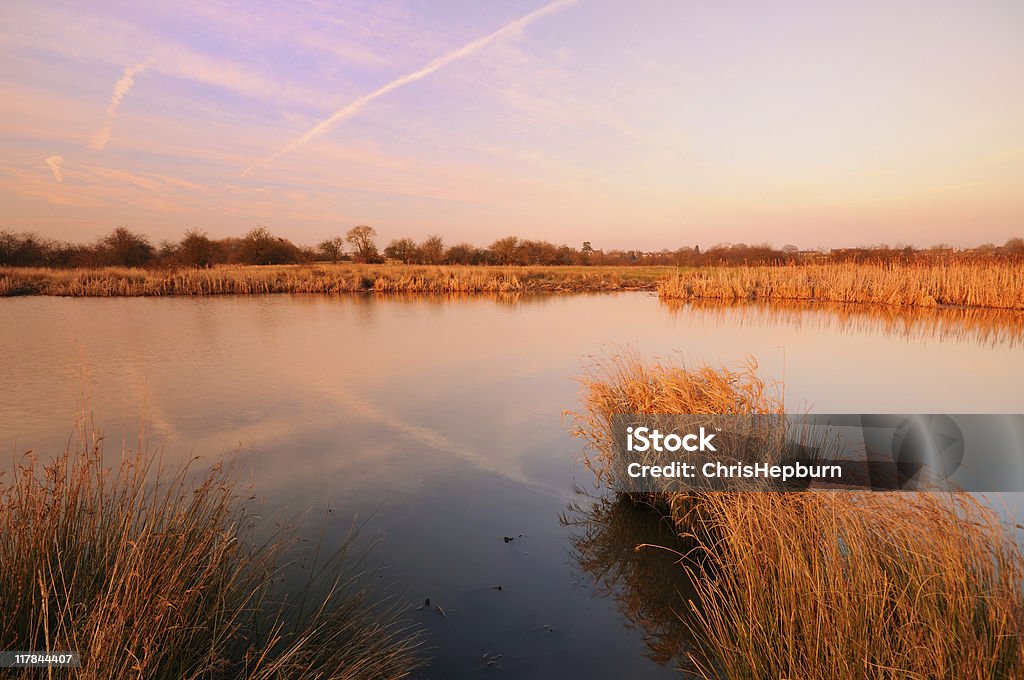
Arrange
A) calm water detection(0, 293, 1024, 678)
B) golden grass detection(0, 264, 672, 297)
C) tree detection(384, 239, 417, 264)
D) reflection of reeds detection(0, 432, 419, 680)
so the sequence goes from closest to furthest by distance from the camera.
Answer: reflection of reeds detection(0, 432, 419, 680) < calm water detection(0, 293, 1024, 678) < golden grass detection(0, 264, 672, 297) < tree detection(384, 239, 417, 264)

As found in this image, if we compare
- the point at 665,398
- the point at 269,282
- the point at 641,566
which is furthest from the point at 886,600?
the point at 269,282

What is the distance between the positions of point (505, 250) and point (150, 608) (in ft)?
175

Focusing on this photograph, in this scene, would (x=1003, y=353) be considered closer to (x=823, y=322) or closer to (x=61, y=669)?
(x=823, y=322)

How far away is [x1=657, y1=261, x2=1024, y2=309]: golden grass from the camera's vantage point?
18266 mm

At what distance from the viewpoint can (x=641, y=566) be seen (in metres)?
4.43

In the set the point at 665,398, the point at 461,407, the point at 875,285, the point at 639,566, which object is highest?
the point at 875,285

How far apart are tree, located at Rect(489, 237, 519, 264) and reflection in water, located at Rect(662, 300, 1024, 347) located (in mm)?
33078

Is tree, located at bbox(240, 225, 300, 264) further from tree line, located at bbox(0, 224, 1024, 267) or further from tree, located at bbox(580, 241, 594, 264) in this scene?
tree, located at bbox(580, 241, 594, 264)

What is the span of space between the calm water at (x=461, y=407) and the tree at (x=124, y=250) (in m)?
15.8

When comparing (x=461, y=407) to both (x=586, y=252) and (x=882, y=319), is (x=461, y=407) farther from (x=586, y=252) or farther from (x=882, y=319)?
(x=586, y=252)

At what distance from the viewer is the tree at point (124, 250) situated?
1287 inches

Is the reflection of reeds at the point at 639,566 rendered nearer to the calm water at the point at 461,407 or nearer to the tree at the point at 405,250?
the calm water at the point at 461,407

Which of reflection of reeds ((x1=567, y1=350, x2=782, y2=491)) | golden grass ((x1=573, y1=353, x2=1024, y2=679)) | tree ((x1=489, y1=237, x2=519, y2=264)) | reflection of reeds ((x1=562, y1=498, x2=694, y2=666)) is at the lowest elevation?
reflection of reeds ((x1=562, y1=498, x2=694, y2=666))

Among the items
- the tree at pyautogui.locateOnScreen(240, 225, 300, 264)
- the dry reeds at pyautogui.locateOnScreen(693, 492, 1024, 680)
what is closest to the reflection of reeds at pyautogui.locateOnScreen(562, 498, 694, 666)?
the dry reeds at pyautogui.locateOnScreen(693, 492, 1024, 680)
